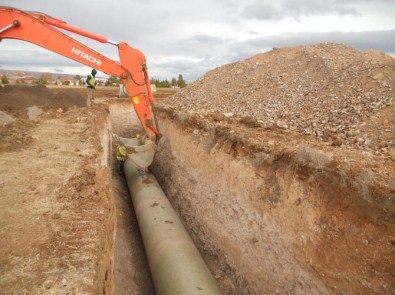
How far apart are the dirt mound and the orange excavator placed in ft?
22.0

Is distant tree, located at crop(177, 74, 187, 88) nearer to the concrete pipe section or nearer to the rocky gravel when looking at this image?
the rocky gravel

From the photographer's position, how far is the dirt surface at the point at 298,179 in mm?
4859

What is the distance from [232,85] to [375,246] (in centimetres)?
1077

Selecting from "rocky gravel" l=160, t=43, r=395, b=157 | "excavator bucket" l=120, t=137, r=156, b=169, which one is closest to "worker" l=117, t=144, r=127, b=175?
"excavator bucket" l=120, t=137, r=156, b=169

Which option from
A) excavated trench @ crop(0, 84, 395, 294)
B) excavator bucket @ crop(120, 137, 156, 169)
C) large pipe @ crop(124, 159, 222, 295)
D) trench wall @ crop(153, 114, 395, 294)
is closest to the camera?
excavated trench @ crop(0, 84, 395, 294)

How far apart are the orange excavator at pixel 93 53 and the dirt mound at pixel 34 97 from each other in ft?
22.0

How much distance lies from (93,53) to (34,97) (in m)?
7.68

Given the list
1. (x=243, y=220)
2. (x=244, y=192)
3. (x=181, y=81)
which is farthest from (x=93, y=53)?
(x=181, y=81)

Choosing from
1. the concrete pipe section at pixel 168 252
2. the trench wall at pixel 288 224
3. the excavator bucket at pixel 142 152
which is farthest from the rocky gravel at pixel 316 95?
the concrete pipe section at pixel 168 252

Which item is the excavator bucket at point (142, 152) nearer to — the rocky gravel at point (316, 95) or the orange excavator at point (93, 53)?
the orange excavator at point (93, 53)

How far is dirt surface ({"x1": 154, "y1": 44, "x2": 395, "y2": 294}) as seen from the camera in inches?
191

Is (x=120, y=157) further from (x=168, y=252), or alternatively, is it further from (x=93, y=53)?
(x=168, y=252)

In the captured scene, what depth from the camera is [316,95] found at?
9.87 metres

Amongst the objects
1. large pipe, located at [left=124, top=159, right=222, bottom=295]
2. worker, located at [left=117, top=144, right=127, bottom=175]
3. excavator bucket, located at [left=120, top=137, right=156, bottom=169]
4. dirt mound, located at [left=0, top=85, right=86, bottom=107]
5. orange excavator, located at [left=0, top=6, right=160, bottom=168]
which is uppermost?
orange excavator, located at [left=0, top=6, right=160, bottom=168]
